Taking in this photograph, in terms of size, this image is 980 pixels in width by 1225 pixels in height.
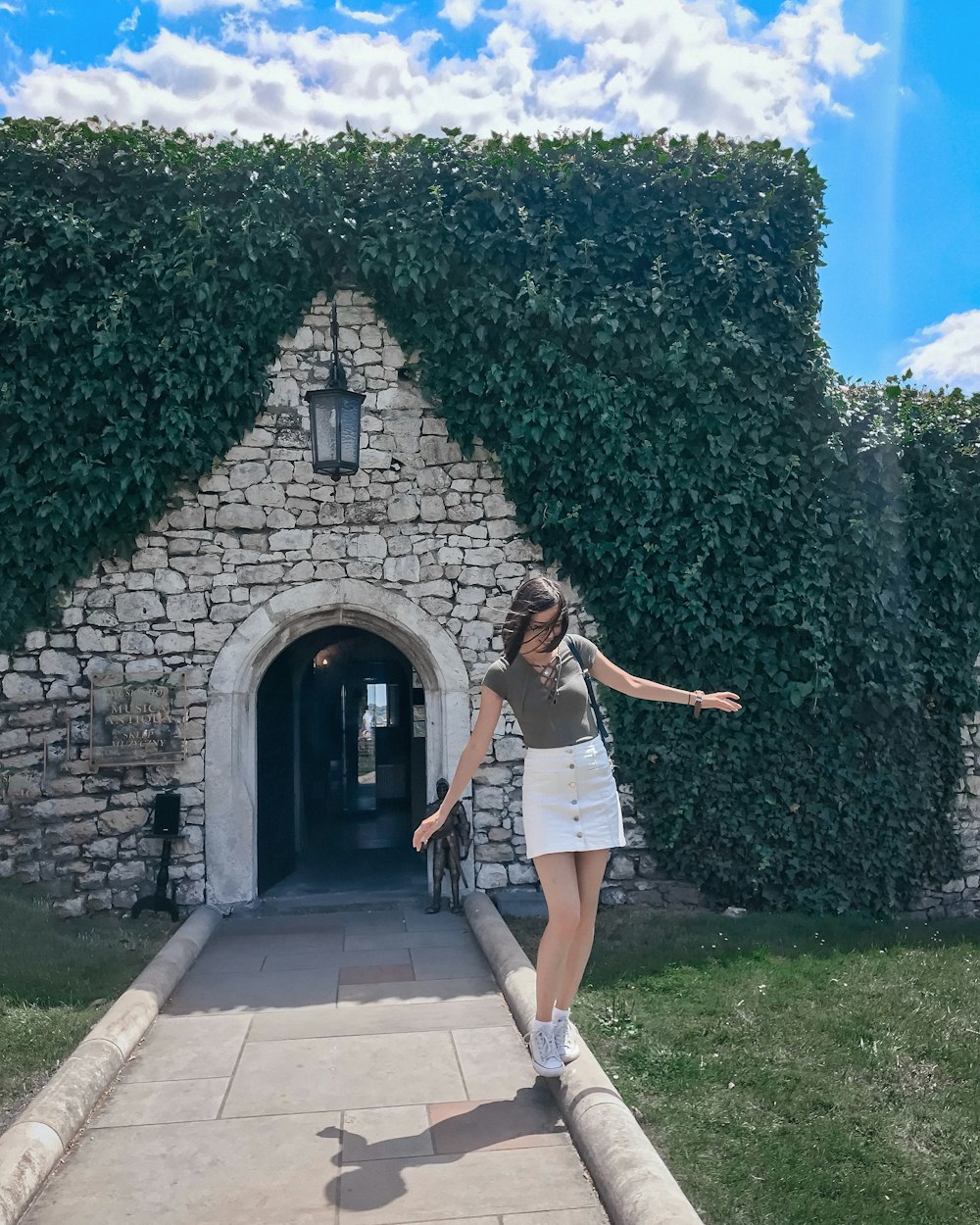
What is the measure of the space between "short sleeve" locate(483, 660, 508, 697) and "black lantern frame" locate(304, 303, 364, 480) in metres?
3.66

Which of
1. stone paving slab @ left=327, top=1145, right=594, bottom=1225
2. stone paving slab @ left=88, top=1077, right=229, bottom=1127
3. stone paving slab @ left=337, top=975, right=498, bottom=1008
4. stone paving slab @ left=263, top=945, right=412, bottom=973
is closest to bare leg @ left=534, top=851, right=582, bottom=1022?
stone paving slab @ left=327, top=1145, right=594, bottom=1225

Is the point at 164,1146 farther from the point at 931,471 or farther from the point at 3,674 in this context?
the point at 931,471

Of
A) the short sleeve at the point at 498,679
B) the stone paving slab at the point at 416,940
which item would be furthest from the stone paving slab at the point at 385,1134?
the stone paving slab at the point at 416,940

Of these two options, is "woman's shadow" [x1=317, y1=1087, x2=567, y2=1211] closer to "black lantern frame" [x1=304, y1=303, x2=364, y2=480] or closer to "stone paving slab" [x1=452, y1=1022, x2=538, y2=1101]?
"stone paving slab" [x1=452, y1=1022, x2=538, y2=1101]

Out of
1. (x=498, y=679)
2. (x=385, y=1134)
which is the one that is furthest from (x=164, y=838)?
(x=498, y=679)

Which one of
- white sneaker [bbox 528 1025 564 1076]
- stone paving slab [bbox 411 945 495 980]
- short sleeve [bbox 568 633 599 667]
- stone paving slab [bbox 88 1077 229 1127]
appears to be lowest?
stone paving slab [bbox 411 945 495 980]

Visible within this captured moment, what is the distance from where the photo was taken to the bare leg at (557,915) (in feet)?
11.4

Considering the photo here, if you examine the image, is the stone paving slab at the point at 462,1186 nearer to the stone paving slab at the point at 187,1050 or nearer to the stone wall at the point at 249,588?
the stone paving slab at the point at 187,1050

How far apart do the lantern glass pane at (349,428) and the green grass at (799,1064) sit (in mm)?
3557

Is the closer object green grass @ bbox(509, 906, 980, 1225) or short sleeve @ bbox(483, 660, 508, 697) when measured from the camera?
green grass @ bbox(509, 906, 980, 1225)

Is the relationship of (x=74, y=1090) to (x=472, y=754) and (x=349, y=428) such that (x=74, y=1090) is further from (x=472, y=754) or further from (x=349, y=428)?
(x=349, y=428)

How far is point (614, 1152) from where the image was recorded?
120 inches

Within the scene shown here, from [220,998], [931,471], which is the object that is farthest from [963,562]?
[220,998]

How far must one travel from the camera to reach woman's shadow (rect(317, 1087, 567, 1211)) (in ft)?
10.1
